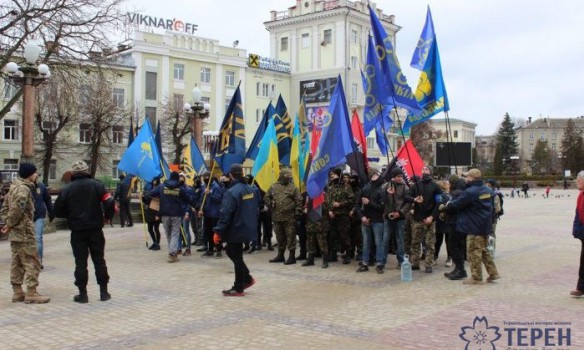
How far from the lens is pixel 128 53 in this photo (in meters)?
54.0

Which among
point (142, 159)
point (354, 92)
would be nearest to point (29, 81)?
point (142, 159)

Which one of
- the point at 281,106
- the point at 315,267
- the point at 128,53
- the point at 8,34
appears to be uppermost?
the point at 128,53

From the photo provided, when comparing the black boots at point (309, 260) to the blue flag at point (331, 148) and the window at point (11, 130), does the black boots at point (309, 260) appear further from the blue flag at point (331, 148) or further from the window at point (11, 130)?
the window at point (11, 130)

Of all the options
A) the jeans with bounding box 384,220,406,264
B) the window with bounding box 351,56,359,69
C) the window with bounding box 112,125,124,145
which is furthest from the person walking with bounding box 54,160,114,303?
the window with bounding box 351,56,359,69

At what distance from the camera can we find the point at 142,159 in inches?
557

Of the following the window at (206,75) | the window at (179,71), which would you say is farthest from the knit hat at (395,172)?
the window at (206,75)

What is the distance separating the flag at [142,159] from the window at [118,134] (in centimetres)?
3364

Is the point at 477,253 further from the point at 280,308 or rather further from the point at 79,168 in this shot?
the point at 79,168

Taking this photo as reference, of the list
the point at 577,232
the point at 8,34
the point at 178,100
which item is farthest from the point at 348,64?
the point at 577,232

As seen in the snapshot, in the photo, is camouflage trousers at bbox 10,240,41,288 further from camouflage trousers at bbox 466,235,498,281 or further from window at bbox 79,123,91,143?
window at bbox 79,123,91,143

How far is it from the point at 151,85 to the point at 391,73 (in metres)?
46.6

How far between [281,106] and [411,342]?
9910mm

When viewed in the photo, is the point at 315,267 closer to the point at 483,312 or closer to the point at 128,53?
the point at 483,312

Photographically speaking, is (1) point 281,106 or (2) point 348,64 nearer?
(1) point 281,106
